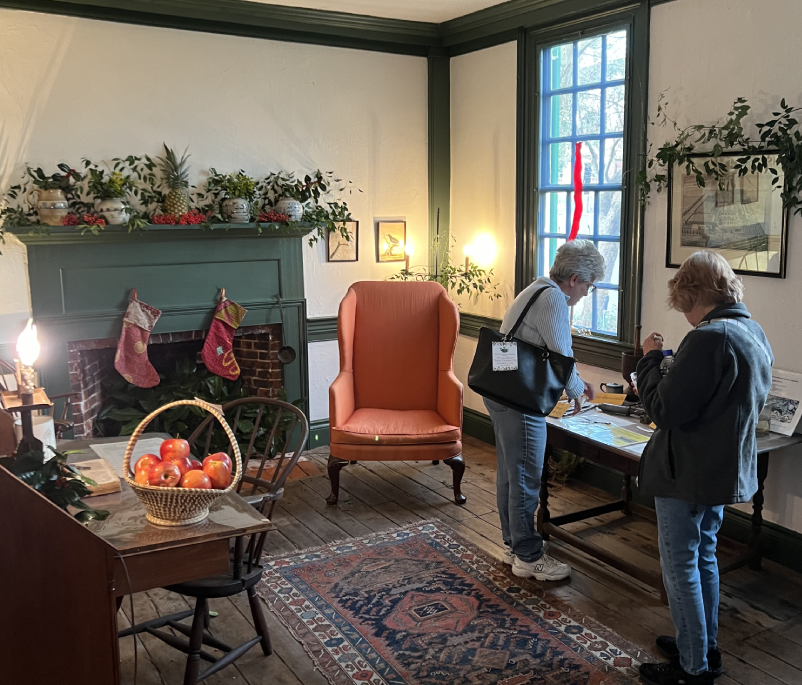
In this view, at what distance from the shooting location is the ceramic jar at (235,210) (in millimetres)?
4902

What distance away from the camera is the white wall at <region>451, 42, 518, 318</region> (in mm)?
5281

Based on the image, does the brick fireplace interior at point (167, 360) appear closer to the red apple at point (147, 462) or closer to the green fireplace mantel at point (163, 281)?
the green fireplace mantel at point (163, 281)

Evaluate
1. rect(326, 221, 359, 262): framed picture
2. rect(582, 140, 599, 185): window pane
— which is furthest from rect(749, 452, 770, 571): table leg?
rect(326, 221, 359, 262): framed picture

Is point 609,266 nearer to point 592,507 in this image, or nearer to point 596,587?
point 592,507

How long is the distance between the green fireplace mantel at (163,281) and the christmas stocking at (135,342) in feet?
0.20

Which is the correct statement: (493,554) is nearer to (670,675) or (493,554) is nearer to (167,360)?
(670,675)

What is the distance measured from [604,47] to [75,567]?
3959 millimetres

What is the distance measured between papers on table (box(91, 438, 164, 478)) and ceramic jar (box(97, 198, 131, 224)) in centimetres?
193

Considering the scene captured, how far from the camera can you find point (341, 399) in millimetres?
4582

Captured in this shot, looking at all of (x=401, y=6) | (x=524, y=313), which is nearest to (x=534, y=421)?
(x=524, y=313)

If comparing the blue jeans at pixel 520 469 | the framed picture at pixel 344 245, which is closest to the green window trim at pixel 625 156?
the framed picture at pixel 344 245

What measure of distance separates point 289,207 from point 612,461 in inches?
106

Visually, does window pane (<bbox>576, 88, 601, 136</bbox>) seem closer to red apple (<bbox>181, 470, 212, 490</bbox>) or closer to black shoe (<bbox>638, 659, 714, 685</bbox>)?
black shoe (<bbox>638, 659, 714, 685</bbox>)

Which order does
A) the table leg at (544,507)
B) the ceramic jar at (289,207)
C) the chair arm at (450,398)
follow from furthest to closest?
the ceramic jar at (289,207)
the chair arm at (450,398)
the table leg at (544,507)
